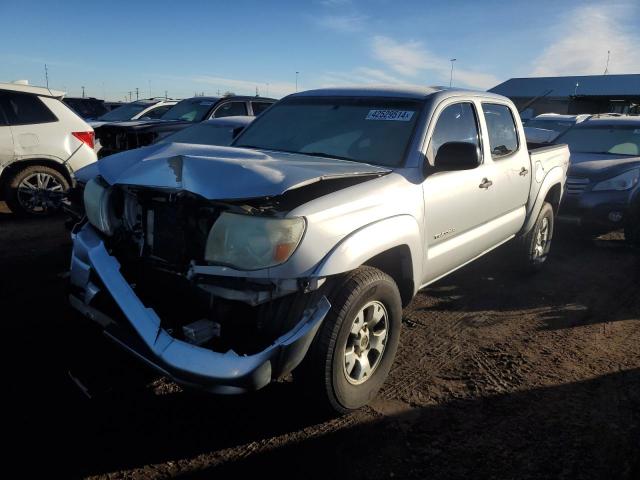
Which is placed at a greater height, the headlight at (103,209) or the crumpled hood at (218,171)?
the crumpled hood at (218,171)

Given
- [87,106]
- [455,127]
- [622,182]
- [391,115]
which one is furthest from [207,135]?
[87,106]

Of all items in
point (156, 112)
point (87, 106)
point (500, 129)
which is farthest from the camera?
point (87, 106)

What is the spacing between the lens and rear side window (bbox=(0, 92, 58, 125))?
6.90 meters

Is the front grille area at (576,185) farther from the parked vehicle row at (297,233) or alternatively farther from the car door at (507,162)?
the parked vehicle row at (297,233)

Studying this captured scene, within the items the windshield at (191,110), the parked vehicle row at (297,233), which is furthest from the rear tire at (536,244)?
the windshield at (191,110)

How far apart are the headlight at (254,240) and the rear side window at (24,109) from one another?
20.0 ft

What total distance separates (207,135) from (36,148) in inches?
93.8

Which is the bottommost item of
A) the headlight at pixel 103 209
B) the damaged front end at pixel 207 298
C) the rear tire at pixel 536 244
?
the rear tire at pixel 536 244

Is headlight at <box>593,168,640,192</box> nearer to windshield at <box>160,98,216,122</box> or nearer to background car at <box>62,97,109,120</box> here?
windshield at <box>160,98,216,122</box>

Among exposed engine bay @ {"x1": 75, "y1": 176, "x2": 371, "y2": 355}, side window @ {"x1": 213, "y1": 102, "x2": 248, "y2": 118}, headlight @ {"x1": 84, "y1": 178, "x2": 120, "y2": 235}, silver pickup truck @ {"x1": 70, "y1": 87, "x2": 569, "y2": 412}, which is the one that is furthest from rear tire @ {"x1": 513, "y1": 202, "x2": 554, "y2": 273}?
side window @ {"x1": 213, "y1": 102, "x2": 248, "y2": 118}

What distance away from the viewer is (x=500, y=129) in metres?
4.59

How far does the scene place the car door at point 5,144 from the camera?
6738 millimetres

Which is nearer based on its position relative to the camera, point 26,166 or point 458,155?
point 458,155

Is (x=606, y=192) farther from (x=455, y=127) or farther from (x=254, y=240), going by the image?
(x=254, y=240)
